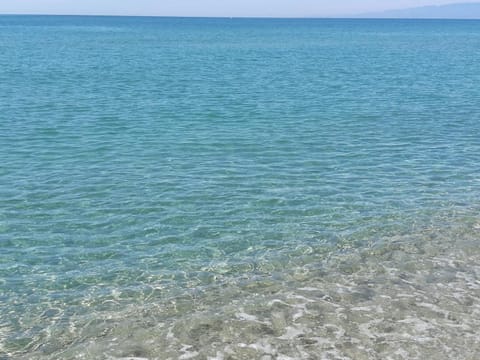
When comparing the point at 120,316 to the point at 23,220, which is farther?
the point at 23,220

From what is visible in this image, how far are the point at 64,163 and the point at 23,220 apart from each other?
7264 millimetres

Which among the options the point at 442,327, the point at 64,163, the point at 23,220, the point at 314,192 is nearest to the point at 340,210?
the point at 314,192

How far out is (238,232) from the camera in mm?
19328

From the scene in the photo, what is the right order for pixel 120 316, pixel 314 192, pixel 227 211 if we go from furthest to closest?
pixel 314 192
pixel 227 211
pixel 120 316

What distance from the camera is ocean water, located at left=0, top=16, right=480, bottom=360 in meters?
13.3

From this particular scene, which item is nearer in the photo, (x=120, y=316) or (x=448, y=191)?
(x=120, y=316)

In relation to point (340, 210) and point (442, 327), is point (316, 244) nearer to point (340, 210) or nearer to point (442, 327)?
point (340, 210)

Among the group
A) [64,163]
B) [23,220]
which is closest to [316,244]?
[23,220]

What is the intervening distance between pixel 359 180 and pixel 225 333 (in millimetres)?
13262

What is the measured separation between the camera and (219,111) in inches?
1604

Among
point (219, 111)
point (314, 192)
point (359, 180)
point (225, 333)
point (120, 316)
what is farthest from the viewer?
point (219, 111)

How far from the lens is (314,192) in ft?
76.0

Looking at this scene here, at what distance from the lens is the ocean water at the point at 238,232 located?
13.3 metres

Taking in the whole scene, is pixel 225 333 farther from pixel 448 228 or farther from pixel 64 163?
pixel 64 163
